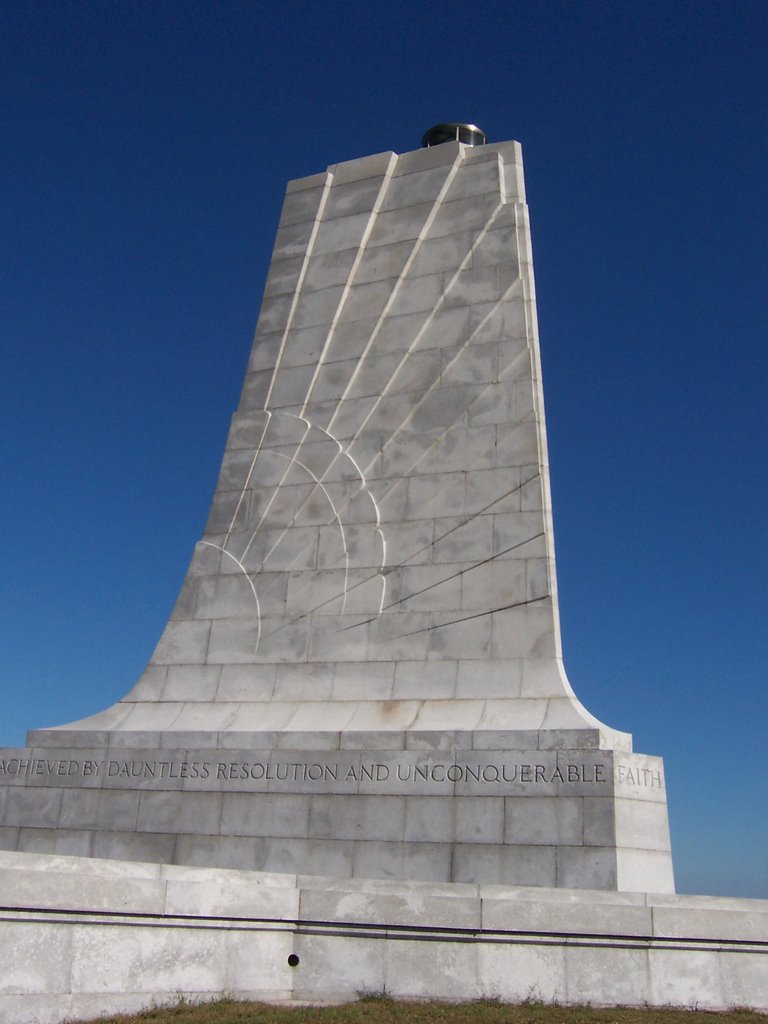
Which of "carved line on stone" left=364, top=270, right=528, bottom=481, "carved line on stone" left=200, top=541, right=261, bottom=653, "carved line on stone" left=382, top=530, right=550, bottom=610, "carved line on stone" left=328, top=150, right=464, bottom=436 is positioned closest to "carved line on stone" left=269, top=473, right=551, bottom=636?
"carved line on stone" left=382, top=530, right=550, bottom=610

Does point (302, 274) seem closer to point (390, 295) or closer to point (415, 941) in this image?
point (390, 295)

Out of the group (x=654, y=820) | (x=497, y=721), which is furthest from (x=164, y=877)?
(x=654, y=820)

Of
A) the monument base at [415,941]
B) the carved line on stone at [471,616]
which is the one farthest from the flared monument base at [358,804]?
the carved line on stone at [471,616]

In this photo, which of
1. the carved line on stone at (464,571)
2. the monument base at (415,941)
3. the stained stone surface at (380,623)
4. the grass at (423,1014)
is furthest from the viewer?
the carved line on stone at (464,571)

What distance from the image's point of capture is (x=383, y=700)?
11.7 meters

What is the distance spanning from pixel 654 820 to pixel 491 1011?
9.54ft

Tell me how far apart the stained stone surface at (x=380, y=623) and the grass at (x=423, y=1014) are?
163 cm

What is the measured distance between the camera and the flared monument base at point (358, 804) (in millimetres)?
9961

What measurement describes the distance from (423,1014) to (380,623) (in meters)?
4.89

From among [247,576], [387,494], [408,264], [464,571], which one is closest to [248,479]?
[247,576]

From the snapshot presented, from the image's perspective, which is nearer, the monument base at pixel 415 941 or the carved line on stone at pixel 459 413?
the monument base at pixel 415 941

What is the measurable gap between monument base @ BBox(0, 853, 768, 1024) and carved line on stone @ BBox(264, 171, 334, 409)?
7.18 metres

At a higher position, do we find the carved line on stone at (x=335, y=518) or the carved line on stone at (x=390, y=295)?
the carved line on stone at (x=390, y=295)

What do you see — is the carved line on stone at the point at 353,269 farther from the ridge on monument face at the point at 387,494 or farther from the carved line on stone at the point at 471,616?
the carved line on stone at the point at 471,616
